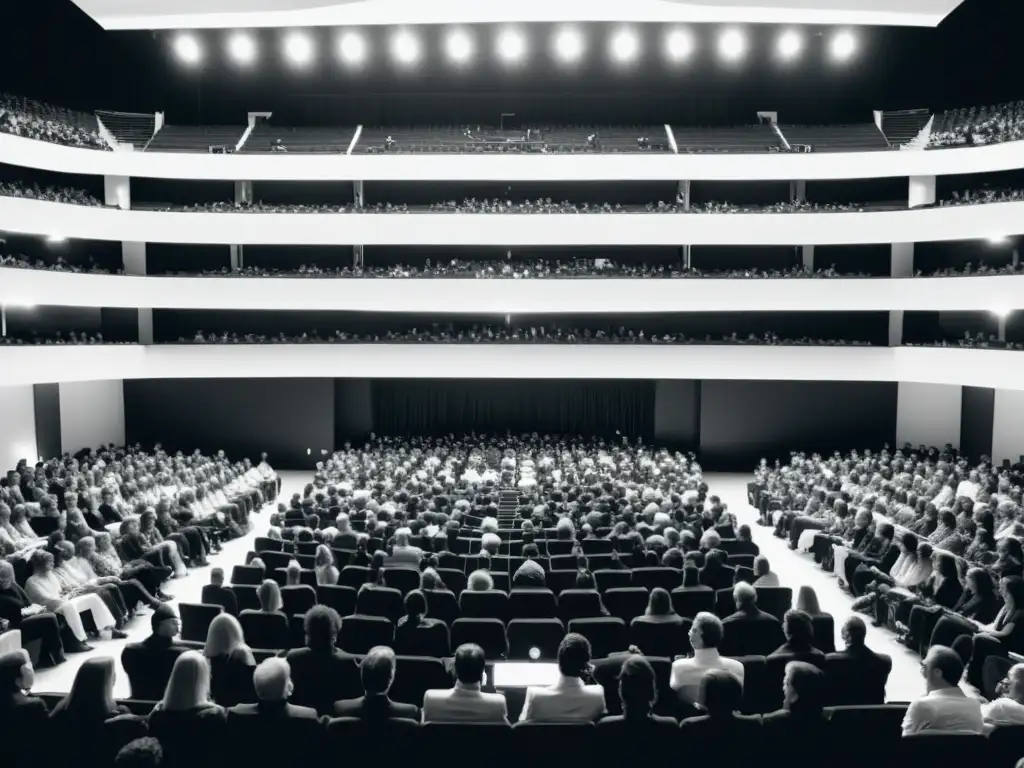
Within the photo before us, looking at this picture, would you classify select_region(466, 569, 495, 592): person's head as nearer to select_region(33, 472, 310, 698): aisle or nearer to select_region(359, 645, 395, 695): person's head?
select_region(33, 472, 310, 698): aisle

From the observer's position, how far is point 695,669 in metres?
6.00

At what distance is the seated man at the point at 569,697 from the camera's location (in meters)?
5.12

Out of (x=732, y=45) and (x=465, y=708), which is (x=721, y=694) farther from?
(x=732, y=45)

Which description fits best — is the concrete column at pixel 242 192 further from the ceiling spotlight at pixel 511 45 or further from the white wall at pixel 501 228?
the ceiling spotlight at pixel 511 45

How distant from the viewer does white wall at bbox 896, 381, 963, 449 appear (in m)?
25.6

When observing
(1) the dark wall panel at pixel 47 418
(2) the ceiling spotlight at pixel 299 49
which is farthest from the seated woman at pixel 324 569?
(2) the ceiling spotlight at pixel 299 49

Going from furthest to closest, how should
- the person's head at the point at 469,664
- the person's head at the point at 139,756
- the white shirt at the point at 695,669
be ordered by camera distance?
the white shirt at the point at 695,669 < the person's head at the point at 469,664 < the person's head at the point at 139,756

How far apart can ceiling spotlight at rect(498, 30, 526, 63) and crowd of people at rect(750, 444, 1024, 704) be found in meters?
15.8

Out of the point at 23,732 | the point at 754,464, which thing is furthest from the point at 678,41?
the point at 23,732

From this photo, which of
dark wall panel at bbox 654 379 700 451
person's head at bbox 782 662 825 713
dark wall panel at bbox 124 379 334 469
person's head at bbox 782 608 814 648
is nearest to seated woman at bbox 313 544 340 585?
person's head at bbox 782 608 814 648

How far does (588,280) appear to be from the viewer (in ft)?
82.0

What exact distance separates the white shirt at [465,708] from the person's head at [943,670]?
292cm

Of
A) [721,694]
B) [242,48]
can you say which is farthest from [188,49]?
[721,694]

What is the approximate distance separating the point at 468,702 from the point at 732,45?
25401mm
